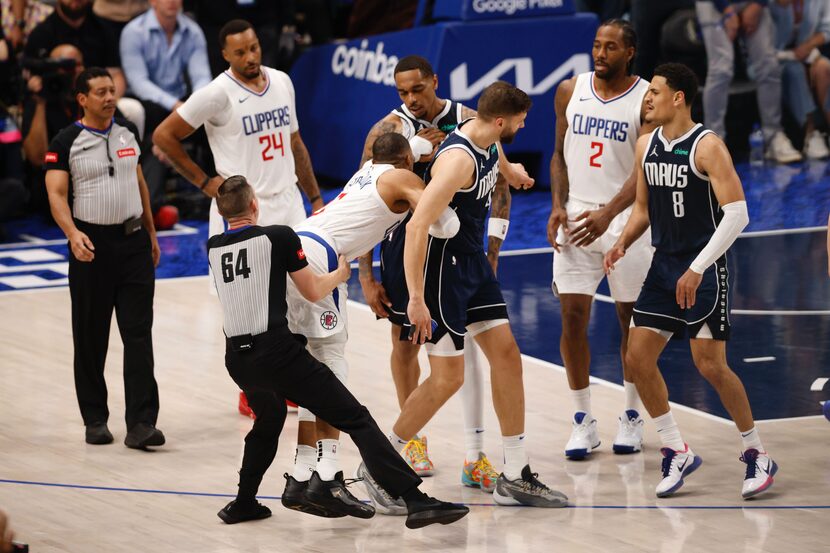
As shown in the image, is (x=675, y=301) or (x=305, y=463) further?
(x=675, y=301)

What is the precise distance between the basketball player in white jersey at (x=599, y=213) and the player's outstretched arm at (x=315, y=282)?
1616mm

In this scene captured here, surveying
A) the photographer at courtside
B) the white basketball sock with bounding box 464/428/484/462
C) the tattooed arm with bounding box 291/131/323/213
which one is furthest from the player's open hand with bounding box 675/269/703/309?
the photographer at courtside

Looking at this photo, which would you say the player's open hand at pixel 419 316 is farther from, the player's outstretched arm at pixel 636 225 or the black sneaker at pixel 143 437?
the black sneaker at pixel 143 437

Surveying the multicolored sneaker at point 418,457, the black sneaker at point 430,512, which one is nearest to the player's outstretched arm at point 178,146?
the multicolored sneaker at point 418,457

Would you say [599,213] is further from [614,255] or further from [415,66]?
[415,66]

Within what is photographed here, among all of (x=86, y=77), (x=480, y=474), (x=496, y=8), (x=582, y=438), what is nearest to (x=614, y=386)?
(x=582, y=438)

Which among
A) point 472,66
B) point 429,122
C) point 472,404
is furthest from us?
point 472,66

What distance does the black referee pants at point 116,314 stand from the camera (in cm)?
735

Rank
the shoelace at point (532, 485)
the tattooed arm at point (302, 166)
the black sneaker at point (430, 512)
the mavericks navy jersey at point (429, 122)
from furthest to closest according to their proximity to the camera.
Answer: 1. the tattooed arm at point (302, 166)
2. the mavericks navy jersey at point (429, 122)
3. the shoelace at point (532, 485)
4. the black sneaker at point (430, 512)

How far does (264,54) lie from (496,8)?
2.49m

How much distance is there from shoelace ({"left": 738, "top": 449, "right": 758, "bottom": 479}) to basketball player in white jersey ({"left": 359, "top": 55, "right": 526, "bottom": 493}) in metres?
1.15

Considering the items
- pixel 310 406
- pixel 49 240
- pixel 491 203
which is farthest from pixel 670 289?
pixel 49 240

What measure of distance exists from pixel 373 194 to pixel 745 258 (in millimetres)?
6023

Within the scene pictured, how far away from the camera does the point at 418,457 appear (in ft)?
22.2
